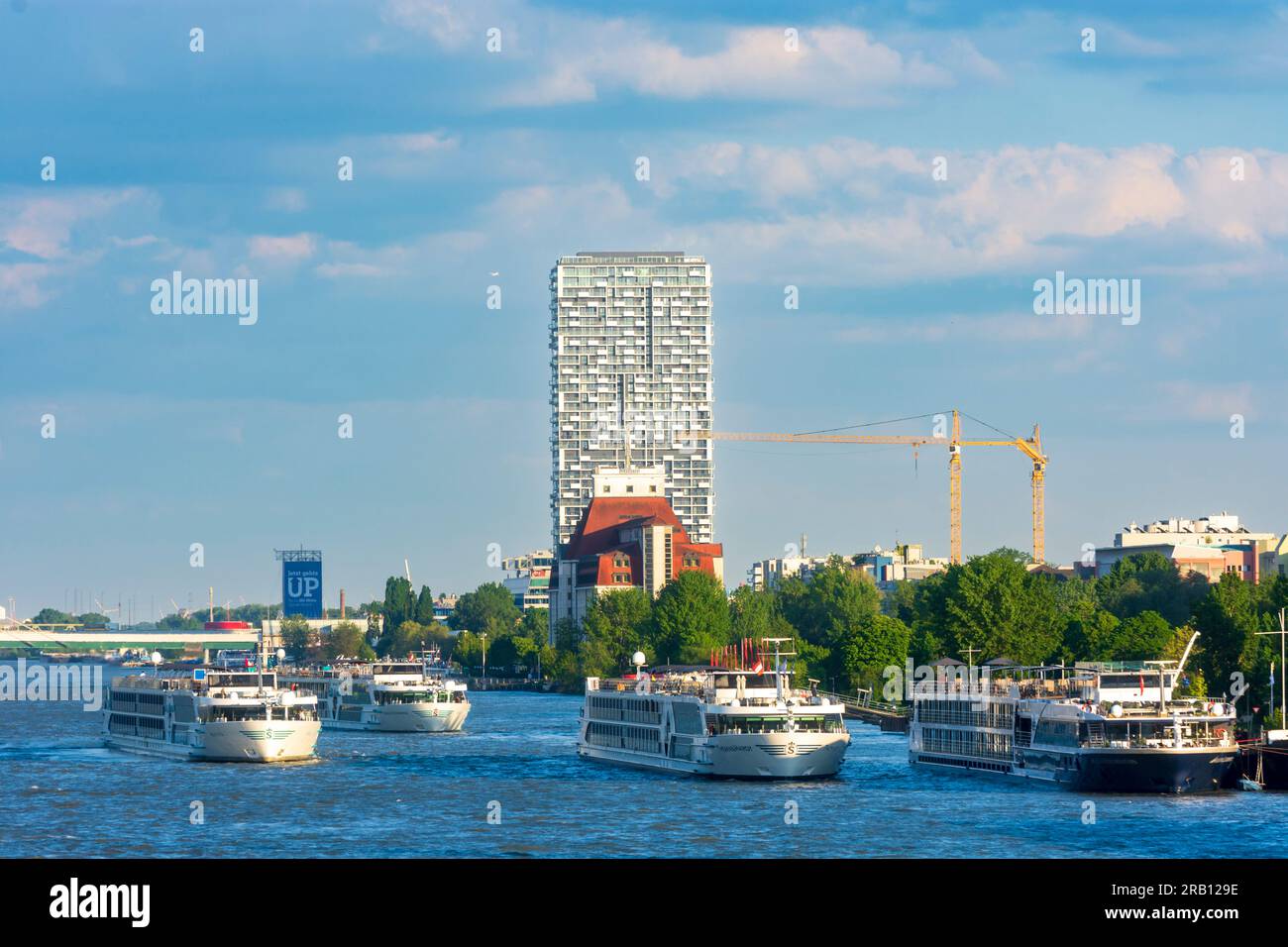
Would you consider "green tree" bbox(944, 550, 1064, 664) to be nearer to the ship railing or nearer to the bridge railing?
the bridge railing

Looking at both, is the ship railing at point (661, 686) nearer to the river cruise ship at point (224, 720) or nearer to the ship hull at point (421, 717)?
the river cruise ship at point (224, 720)

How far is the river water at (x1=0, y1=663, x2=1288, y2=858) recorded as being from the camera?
2660 inches

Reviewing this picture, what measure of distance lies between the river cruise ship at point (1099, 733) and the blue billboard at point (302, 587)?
5017 cm

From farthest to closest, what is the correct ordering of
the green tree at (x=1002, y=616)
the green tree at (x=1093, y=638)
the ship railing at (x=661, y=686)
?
the green tree at (x=1002, y=616), the green tree at (x=1093, y=638), the ship railing at (x=661, y=686)

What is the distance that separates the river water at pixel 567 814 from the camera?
222 feet

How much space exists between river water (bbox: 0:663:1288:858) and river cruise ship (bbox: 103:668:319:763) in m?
1.57

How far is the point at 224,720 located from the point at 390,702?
43.0 m

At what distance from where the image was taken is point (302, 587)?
456ft

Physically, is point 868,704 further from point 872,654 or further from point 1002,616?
point 1002,616

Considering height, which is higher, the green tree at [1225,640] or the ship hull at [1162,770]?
the green tree at [1225,640]

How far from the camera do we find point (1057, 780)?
306ft

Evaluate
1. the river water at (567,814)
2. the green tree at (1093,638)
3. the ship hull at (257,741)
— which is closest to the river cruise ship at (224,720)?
the ship hull at (257,741)

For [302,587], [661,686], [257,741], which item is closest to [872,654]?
[302,587]
